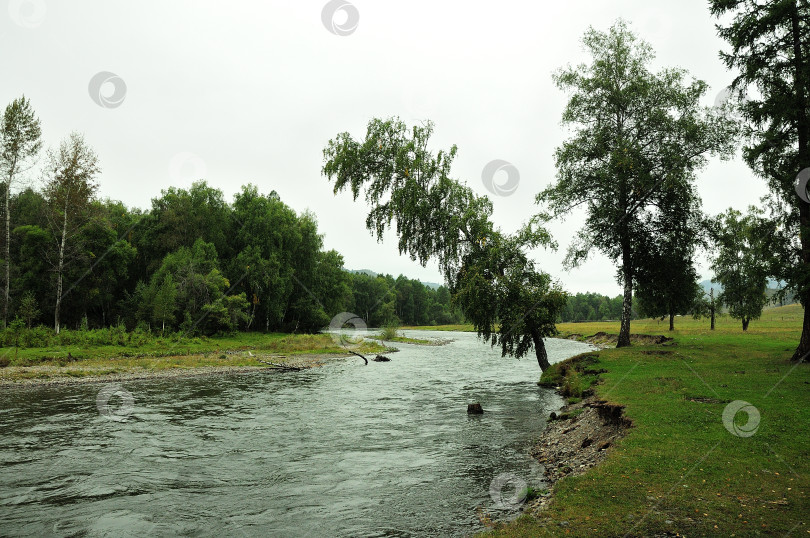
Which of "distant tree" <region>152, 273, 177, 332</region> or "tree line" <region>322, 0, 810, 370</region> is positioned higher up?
"tree line" <region>322, 0, 810, 370</region>

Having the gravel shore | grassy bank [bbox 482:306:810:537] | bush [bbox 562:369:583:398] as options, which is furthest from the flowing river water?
Result: the gravel shore

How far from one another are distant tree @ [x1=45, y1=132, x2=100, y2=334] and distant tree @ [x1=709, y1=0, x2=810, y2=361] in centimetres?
Answer: 5448

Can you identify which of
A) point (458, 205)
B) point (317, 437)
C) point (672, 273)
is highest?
point (458, 205)

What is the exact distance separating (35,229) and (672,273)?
64.4m

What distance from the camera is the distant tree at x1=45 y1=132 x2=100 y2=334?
4412 centimetres

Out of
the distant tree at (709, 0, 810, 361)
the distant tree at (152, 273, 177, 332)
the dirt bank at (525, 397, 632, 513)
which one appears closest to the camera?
the dirt bank at (525, 397, 632, 513)

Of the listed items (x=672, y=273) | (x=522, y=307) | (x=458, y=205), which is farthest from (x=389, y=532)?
(x=672, y=273)

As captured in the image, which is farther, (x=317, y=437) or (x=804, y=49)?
(x=804, y=49)

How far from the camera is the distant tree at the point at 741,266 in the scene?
23.2 metres

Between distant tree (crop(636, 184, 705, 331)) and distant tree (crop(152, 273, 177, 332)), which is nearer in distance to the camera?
distant tree (crop(636, 184, 705, 331))

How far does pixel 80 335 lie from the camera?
39.9 m

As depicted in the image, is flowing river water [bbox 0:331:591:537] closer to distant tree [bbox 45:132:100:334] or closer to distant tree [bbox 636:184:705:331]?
distant tree [bbox 636:184:705:331]

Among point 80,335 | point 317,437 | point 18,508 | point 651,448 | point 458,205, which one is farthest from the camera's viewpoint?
point 80,335

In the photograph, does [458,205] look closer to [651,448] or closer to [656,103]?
[656,103]
